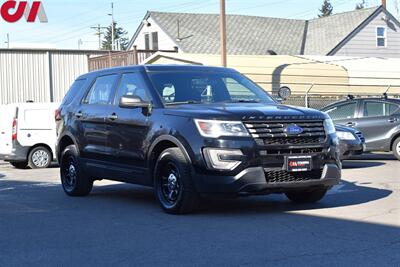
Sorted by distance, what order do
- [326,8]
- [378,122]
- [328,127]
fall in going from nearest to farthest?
1. [328,127]
2. [378,122]
3. [326,8]

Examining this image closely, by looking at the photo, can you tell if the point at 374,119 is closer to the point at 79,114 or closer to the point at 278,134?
the point at 79,114

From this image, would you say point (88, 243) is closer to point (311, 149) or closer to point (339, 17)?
point (311, 149)

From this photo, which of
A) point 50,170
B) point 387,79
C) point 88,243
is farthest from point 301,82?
point 88,243

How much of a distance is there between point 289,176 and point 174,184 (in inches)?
55.8

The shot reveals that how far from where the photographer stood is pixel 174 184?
Answer: 8.27 m

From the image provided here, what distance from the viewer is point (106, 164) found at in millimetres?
9562

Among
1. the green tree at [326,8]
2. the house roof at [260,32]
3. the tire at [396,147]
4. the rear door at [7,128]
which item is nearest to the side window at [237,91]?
the tire at [396,147]

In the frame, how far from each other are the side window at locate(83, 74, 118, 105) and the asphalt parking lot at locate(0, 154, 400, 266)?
1494mm

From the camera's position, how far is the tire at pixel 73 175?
10.4 m

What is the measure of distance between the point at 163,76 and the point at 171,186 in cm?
159

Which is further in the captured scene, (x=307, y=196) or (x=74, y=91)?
(x=74, y=91)

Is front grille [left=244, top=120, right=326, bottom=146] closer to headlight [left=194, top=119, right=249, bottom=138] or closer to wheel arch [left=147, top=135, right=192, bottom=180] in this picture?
headlight [left=194, top=119, right=249, bottom=138]

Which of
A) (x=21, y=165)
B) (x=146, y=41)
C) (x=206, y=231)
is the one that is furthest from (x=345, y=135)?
(x=146, y=41)

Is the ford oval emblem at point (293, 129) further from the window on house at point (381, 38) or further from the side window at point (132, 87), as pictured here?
the window on house at point (381, 38)
